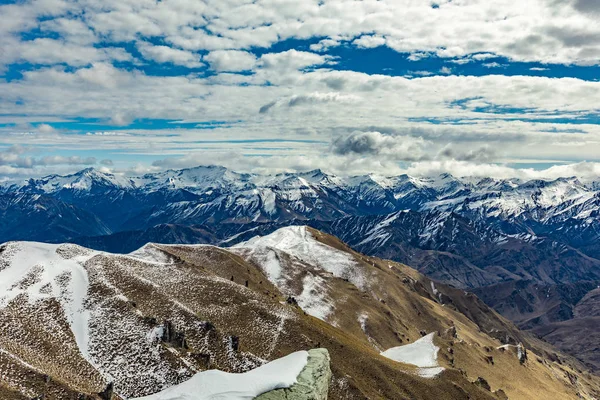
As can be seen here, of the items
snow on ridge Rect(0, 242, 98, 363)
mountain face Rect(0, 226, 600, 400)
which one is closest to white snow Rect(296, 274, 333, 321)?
mountain face Rect(0, 226, 600, 400)

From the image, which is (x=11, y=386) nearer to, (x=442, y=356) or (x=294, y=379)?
(x=294, y=379)

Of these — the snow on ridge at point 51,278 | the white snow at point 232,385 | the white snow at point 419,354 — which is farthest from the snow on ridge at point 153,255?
the white snow at point 232,385

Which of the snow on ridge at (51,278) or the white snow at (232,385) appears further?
the snow on ridge at (51,278)

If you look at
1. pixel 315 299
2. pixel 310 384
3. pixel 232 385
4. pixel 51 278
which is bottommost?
pixel 315 299

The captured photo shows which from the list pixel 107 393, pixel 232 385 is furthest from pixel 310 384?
pixel 107 393

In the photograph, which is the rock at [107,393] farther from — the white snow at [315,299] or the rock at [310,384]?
the white snow at [315,299]

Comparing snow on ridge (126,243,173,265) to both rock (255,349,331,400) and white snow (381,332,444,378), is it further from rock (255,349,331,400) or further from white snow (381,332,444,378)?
rock (255,349,331,400)

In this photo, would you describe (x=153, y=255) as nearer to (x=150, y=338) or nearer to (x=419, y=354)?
(x=150, y=338)
